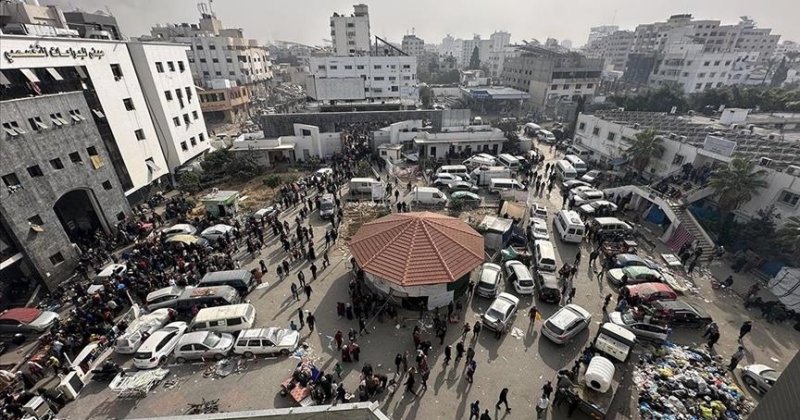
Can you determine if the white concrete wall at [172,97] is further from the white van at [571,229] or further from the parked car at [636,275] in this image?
the parked car at [636,275]

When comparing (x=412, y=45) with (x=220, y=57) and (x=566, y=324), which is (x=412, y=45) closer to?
(x=220, y=57)

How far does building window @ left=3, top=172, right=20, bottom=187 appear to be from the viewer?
17.7 meters

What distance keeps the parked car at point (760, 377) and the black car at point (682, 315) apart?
267 centimetres

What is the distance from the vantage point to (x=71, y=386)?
13305 millimetres

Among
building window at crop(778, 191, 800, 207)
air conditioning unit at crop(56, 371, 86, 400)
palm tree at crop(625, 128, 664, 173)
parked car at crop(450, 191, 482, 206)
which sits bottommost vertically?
air conditioning unit at crop(56, 371, 86, 400)

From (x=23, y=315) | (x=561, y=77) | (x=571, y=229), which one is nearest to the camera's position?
(x=23, y=315)

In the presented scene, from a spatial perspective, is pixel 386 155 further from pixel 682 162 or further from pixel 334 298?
pixel 682 162

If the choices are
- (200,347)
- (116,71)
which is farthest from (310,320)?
(116,71)

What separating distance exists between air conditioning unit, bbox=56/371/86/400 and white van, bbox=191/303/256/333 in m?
4.22

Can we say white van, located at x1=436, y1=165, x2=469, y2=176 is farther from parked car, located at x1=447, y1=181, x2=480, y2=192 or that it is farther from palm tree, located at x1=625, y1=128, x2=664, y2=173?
palm tree, located at x1=625, y1=128, x2=664, y2=173

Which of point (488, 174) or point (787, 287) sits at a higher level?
point (488, 174)

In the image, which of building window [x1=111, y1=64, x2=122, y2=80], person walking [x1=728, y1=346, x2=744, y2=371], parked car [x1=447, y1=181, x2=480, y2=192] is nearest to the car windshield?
parked car [x1=447, y1=181, x2=480, y2=192]

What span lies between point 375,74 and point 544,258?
1983 inches

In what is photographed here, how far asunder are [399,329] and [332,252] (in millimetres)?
8102
